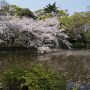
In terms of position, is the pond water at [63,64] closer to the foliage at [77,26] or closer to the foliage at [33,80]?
the foliage at [33,80]

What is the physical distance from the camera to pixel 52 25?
4188 centimetres

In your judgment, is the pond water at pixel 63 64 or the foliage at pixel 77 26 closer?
the pond water at pixel 63 64

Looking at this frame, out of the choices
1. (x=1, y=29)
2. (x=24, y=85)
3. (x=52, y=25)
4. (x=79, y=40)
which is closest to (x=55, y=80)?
(x=24, y=85)

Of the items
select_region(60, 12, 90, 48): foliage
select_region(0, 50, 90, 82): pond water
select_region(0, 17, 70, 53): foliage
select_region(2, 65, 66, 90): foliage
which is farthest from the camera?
select_region(60, 12, 90, 48): foliage

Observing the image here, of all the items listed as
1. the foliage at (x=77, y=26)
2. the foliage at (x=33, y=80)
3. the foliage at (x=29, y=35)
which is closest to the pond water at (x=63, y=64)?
the foliage at (x=33, y=80)

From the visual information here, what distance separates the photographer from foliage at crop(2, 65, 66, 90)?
6910 mm

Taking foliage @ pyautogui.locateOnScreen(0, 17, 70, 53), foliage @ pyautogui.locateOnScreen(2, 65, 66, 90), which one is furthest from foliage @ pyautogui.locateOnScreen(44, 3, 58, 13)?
foliage @ pyautogui.locateOnScreen(2, 65, 66, 90)

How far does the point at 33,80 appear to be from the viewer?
704 centimetres

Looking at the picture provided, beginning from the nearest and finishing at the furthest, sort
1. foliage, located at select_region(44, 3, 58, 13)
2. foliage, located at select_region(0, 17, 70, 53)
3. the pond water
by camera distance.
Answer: the pond water < foliage, located at select_region(0, 17, 70, 53) < foliage, located at select_region(44, 3, 58, 13)

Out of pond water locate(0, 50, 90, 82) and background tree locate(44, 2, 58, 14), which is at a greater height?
background tree locate(44, 2, 58, 14)

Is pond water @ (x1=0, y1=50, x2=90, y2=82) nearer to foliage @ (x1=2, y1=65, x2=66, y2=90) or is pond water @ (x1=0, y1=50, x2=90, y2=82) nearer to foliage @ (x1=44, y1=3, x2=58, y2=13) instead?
foliage @ (x1=2, y1=65, x2=66, y2=90)

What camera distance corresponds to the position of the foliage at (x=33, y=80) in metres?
6.91

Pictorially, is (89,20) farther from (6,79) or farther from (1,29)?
(6,79)

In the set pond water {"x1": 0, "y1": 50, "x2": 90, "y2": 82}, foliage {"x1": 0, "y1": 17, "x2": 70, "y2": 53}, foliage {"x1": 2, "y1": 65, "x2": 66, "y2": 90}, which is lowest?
pond water {"x1": 0, "y1": 50, "x2": 90, "y2": 82}
